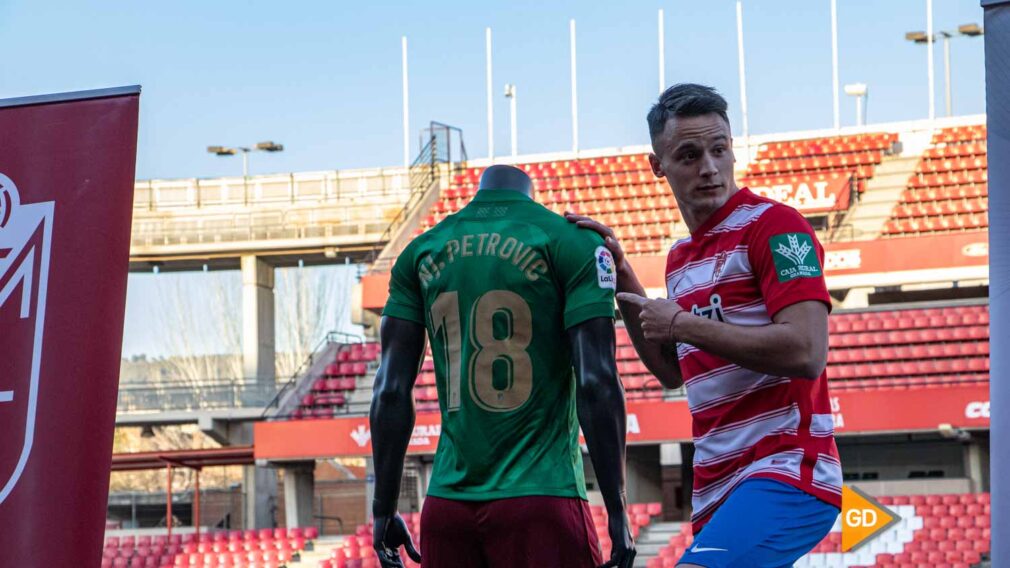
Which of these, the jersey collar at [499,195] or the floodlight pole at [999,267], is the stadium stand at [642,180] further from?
the floodlight pole at [999,267]

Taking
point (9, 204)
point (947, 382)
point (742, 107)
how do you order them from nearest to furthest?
point (9, 204) < point (947, 382) < point (742, 107)

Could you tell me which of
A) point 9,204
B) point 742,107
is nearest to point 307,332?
point 742,107

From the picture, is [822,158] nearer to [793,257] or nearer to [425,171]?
[425,171]

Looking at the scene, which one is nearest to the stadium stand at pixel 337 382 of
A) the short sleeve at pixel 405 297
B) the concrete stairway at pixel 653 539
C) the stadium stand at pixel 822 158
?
the concrete stairway at pixel 653 539

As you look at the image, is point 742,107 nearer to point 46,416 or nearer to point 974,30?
point 974,30

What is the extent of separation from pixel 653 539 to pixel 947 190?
40.5ft

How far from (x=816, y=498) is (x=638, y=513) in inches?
749

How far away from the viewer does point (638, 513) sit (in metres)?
21.9

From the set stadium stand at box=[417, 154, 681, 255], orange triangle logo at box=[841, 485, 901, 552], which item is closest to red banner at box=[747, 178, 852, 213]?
stadium stand at box=[417, 154, 681, 255]

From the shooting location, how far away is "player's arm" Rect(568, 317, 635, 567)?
11.9ft

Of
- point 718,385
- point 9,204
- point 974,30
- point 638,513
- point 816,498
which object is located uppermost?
point 974,30

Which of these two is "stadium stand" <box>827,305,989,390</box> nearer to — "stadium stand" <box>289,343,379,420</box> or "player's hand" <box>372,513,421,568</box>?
"stadium stand" <box>289,343,379,420</box>

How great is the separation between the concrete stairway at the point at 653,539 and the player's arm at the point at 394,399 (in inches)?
673

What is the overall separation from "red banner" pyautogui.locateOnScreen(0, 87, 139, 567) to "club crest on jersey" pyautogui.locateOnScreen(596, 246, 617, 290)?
142 centimetres
